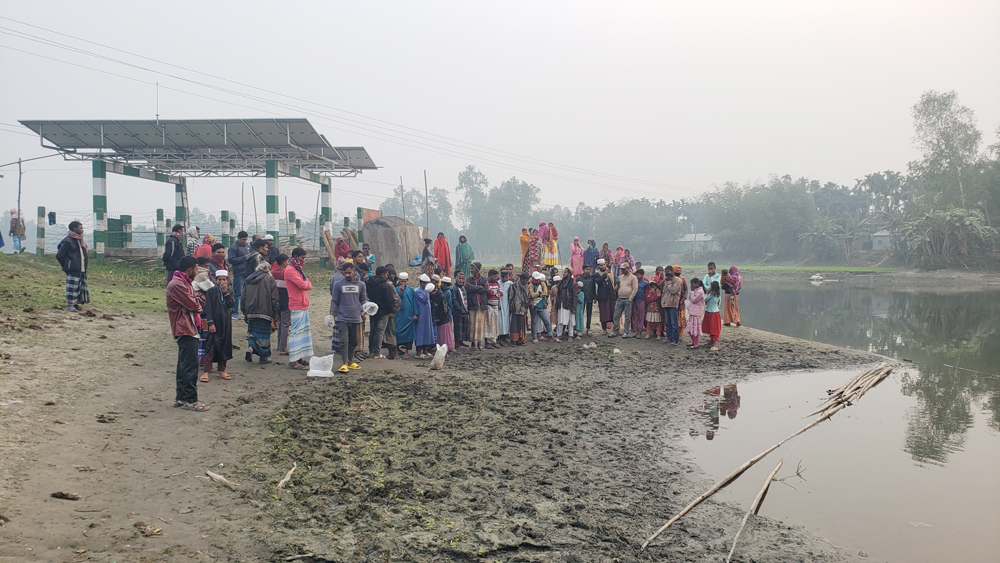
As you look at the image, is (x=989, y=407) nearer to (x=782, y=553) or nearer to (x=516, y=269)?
(x=782, y=553)

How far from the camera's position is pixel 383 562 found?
394 cm

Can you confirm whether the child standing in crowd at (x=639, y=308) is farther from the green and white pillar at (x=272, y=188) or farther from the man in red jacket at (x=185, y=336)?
the green and white pillar at (x=272, y=188)

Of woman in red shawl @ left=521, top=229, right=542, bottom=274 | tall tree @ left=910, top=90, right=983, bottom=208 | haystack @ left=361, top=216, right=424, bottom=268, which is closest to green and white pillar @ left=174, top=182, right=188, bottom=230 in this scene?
haystack @ left=361, top=216, right=424, bottom=268

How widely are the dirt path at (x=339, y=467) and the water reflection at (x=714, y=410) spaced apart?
213mm

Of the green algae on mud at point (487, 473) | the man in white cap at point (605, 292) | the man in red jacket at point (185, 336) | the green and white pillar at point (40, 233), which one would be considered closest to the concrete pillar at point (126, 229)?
the green and white pillar at point (40, 233)

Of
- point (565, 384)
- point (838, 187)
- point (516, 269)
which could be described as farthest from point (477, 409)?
point (838, 187)

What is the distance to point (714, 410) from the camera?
8594mm

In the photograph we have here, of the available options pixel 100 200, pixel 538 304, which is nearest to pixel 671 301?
A: pixel 538 304

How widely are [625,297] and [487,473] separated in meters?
8.93

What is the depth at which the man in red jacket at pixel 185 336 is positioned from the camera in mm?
6562

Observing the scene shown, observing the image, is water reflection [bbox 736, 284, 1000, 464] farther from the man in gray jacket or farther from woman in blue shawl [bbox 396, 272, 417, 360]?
the man in gray jacket

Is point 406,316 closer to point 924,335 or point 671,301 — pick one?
point 671,301

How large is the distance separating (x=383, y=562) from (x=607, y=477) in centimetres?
255

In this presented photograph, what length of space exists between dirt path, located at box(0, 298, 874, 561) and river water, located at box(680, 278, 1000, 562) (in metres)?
0.51
